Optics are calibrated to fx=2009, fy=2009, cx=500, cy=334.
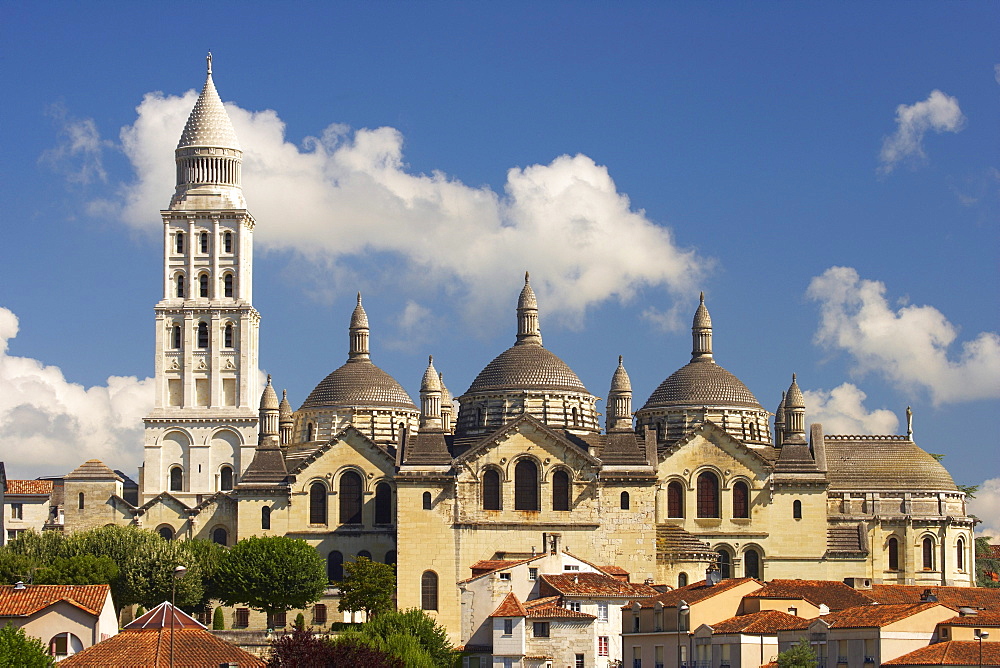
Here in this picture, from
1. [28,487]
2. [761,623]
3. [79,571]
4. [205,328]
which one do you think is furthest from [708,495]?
[28,487]

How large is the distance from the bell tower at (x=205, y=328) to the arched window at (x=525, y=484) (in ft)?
70.0

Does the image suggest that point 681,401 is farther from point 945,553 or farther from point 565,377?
point 945,553

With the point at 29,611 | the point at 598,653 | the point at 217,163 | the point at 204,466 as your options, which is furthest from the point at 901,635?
the point at 217,163

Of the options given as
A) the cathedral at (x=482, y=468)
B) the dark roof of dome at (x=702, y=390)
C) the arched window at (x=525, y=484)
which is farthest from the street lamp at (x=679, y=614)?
the dark roof of dome at (x=702, y=390)

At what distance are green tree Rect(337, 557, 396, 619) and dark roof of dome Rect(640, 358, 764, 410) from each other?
21.4 metres

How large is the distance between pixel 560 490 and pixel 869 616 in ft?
95.4

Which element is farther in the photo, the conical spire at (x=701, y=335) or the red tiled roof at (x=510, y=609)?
the conical spire at (x=701, y=335)

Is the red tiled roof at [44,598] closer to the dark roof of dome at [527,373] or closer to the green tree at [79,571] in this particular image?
the green tree at [79,571]

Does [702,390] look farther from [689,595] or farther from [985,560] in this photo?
[985,560]

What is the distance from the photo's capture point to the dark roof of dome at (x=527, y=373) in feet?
328

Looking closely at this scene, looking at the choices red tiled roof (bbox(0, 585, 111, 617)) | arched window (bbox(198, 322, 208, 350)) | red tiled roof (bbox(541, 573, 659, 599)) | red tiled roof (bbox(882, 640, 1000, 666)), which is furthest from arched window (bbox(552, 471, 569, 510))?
red tiled roof (bbox(882, 640, 1000, 666))

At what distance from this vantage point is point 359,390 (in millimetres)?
106250

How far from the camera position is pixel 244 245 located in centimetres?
11281

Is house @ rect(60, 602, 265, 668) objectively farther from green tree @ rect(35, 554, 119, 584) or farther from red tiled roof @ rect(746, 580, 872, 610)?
red tiled roof @ rect(746, 580, 872, 610)
